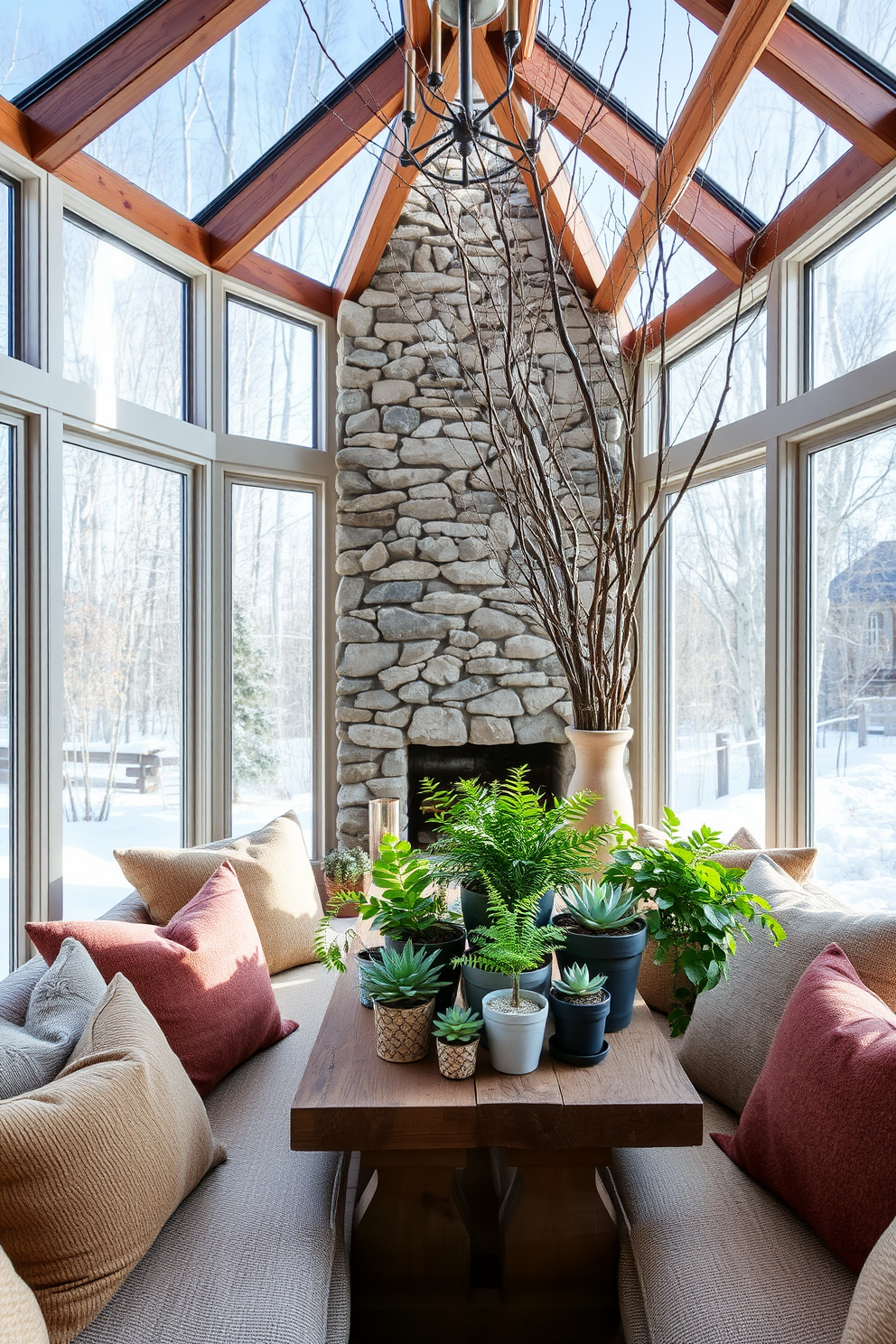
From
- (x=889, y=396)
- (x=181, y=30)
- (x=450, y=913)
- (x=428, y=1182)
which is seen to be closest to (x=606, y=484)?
(x=450, y=913)

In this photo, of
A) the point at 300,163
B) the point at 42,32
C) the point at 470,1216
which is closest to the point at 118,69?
the point at 42,32

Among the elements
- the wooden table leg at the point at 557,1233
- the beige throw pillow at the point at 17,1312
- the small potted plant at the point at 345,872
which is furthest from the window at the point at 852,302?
the beige throw pillow at the point at 17,1312

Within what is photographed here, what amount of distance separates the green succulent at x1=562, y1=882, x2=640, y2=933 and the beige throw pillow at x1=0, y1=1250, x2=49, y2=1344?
88 centimetres

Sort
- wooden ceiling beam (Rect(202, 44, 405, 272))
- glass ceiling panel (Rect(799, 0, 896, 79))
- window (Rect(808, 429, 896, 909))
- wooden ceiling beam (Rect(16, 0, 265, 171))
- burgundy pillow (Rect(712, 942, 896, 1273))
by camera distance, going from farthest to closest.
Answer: wooden ceiling beam (Rect(202, 44, 405, 272))
wooden ceiling beam (Rect(16, 0, 265, 171))
window (Rect(808, 429, 896, 909))
glass ceiling panel (Rect(799, 0, 896, 79))
burgundy pillow (Rect(712, 942, 896, 1273))

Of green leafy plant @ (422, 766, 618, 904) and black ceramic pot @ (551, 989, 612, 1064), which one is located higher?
green leafy plant @ (422, 766, 618, 904)

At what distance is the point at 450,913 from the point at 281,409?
2.91 m

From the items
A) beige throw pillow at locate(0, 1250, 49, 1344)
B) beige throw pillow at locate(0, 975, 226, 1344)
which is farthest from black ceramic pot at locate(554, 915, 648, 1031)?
beige throw pillow at locate(0, 1250, 49, 1344)

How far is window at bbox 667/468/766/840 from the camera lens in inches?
118

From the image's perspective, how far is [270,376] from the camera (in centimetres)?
371

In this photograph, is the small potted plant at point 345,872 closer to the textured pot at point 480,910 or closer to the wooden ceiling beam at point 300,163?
the textured pot at point 480,910

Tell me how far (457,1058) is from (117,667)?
2295mm

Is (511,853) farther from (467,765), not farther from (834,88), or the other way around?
(467,765)

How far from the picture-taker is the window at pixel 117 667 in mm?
2816

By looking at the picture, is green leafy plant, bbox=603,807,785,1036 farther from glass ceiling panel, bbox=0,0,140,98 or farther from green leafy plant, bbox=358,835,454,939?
glass ceiling panel, bbox=0,0,140,98
